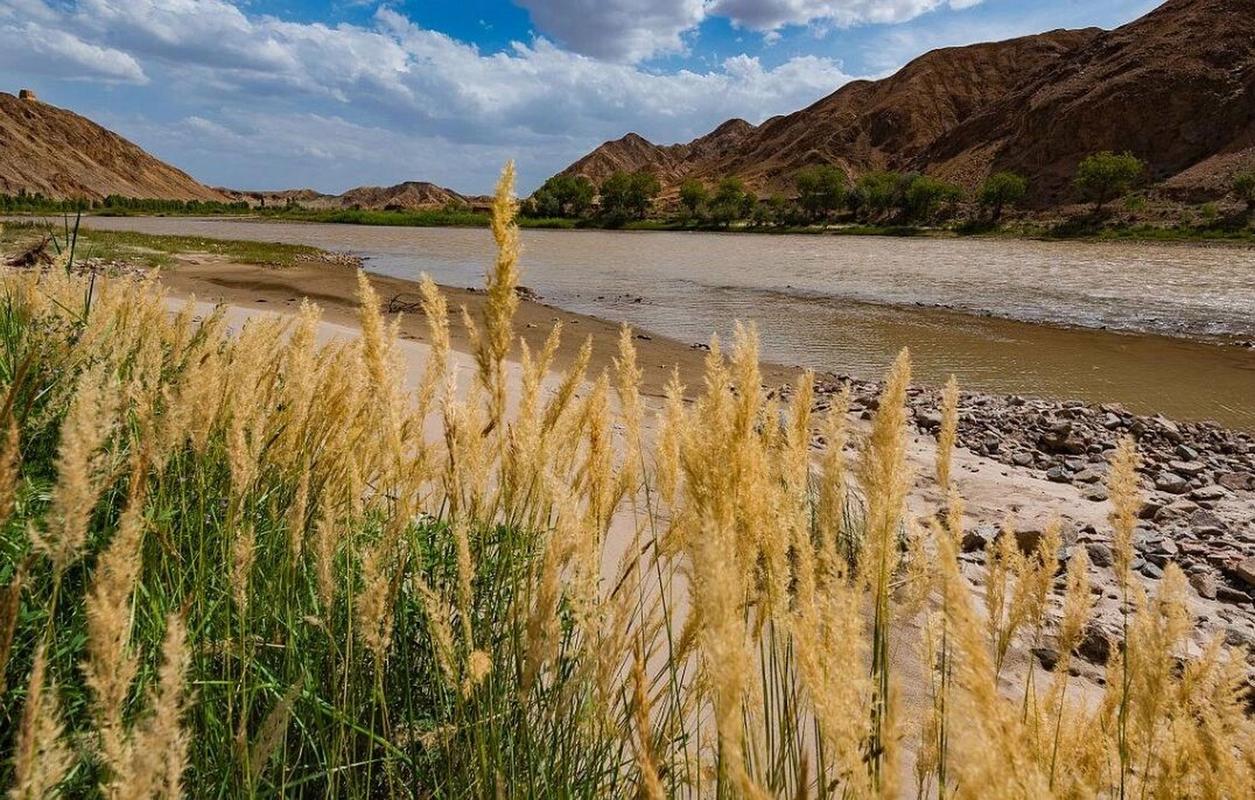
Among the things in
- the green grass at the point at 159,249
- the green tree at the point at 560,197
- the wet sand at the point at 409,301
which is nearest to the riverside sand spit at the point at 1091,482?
the wet sand at the point at 409,301

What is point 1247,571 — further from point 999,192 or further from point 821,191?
point 821,191

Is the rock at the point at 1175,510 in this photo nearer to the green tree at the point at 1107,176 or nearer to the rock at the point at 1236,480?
the rock at the point at 1236,480

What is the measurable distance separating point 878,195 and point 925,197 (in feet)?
26.7

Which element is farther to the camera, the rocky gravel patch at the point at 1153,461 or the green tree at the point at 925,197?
the green tree at the point at 925,197

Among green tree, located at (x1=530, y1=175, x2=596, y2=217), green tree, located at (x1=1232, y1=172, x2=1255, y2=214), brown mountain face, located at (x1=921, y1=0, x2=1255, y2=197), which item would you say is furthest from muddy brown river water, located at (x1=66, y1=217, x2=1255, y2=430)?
green tree, located at (x1=530, y1=175, x2=596, y2=217)

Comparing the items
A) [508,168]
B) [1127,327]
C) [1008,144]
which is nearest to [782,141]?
[1008,144]

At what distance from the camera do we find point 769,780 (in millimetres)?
1615

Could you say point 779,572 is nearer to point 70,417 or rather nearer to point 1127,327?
point 70,417

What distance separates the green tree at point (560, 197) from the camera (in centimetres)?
10594

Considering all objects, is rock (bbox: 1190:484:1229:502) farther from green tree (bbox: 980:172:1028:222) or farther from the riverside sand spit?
green tree (bbox: 980:172:1028:222)

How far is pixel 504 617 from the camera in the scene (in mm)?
2010

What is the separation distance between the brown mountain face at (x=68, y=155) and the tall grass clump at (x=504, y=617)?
164 metres

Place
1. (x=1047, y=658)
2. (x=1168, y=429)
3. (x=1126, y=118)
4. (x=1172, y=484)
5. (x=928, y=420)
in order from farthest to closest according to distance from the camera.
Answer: (x=1126, y=118) < (x=928, y=420) < (x=1168, y=429) < (x=1172, y=484) < (x=1047, y=658)

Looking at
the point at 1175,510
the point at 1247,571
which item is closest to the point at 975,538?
the point at 1247,571
